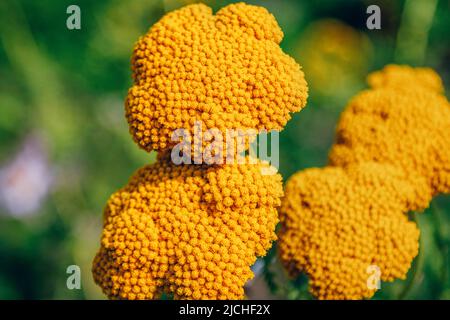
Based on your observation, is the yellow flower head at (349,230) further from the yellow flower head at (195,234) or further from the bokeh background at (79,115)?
the bokeh background at (79,115)

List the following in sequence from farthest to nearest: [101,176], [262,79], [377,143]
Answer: [101,176], [377,143], [262,79]

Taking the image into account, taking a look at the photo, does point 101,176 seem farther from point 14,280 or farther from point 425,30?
point 425,30

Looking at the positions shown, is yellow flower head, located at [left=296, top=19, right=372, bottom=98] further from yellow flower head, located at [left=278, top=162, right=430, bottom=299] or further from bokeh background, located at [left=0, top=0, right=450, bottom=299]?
yellow flower head, located at [left=278, top=162, right=430, bottom=299]

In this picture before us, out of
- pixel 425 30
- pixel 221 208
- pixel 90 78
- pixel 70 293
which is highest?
pixel 425 30

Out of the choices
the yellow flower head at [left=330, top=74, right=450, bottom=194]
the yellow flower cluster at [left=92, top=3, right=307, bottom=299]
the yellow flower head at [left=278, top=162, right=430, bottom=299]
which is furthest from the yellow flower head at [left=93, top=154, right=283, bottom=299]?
the yellow flower head at [left=330, top=74, right=450, bottom=194]

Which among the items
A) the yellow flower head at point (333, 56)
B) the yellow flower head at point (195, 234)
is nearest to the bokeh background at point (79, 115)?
the yellow flower head at point (333, 56)
